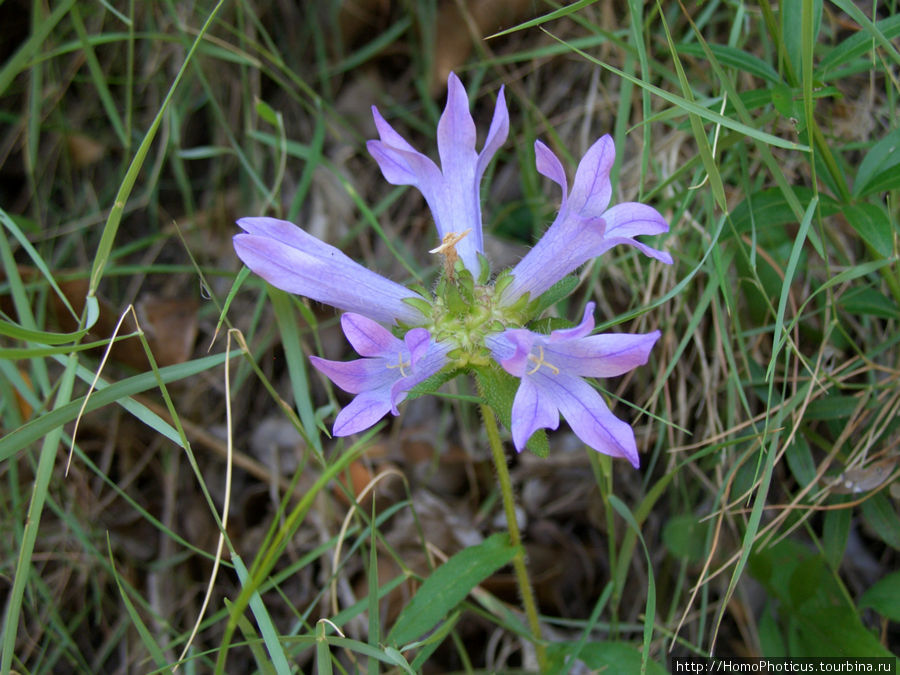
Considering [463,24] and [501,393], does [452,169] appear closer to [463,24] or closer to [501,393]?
[501,393]

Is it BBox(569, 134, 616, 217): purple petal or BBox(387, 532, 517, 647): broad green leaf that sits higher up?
BBox(569, 134, 616, 217): purple petal

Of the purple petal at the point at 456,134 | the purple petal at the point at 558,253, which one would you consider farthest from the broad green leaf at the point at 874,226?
the purple petal at the point at 456,134

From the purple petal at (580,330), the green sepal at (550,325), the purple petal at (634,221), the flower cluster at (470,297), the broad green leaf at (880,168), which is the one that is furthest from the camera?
the broad green leaf at (880,168)

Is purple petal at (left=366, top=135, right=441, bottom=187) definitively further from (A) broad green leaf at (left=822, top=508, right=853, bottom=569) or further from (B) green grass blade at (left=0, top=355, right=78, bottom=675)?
(A) broad green leaf at (left=822, top=508, right=853, bottom=569)

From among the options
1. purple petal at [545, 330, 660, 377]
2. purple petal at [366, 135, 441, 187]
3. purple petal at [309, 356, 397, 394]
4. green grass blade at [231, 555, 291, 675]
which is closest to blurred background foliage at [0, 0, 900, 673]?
green grass blade at [231, 555, 291, 675]

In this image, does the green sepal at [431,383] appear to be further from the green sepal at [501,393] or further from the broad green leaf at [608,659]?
the broad green leaf at [608,659]

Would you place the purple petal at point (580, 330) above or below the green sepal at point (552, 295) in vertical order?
above
